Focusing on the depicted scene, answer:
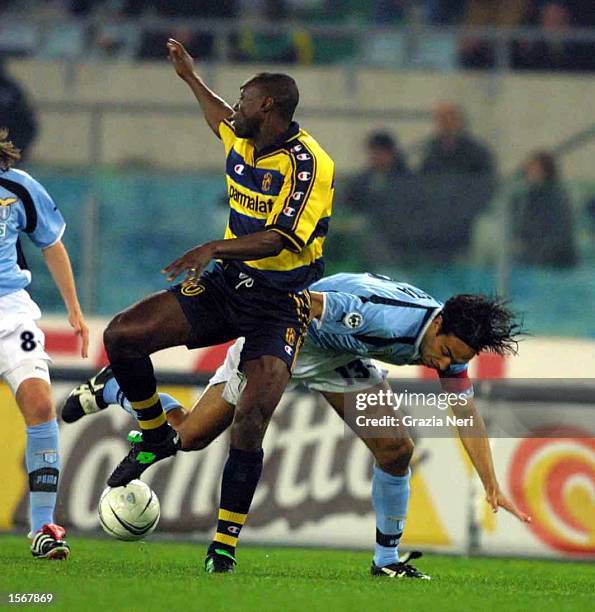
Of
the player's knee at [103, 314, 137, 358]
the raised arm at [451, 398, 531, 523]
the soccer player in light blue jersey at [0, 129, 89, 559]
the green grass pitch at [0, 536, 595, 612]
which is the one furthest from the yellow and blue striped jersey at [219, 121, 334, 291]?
the green grass pitch at [0, 536, 595, 612]

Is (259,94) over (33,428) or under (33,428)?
over

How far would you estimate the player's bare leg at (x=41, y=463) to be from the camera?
707 cm

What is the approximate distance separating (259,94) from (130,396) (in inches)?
58.5

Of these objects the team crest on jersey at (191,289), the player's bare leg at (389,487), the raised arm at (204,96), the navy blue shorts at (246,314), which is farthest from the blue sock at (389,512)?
the raised arm at (204,96)

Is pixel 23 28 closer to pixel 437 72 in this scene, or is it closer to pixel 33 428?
pixel 437 72

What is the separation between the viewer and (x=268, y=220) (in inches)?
263

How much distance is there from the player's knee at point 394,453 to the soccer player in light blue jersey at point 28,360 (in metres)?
1.53

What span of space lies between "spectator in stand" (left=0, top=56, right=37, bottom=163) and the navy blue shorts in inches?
236

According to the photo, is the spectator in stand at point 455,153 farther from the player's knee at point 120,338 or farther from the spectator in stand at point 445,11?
the player's knee at point 120,338

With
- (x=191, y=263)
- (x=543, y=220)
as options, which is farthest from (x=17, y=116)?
(x=191, y=263)

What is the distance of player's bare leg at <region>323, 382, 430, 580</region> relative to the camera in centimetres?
716

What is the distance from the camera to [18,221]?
723 centimetres

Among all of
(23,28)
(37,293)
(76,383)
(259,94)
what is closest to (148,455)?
(259,94)

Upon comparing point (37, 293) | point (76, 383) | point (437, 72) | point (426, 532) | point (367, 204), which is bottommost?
point (426, 532)
